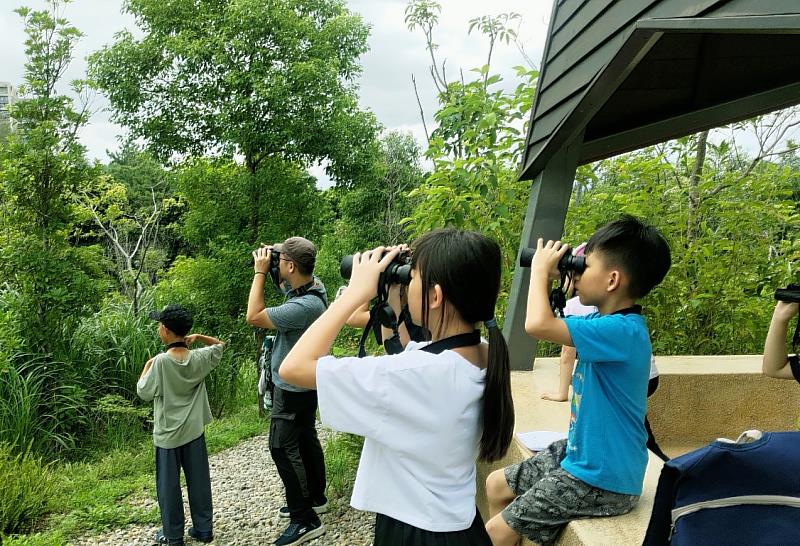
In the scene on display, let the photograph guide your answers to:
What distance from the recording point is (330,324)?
1437 millimetres

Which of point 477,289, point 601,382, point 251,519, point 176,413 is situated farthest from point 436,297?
point 251,519

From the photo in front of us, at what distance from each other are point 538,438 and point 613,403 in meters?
0.78

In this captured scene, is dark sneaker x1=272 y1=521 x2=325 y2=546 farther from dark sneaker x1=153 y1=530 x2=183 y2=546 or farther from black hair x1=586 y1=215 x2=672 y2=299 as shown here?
black hair x1=586 y1=215 x2=672 y2=299

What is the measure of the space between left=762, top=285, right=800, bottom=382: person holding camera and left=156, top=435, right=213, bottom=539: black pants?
2862 mm

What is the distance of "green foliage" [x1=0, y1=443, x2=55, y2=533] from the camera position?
3.99 meters

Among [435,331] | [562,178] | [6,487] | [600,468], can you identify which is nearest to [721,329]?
[562,178]

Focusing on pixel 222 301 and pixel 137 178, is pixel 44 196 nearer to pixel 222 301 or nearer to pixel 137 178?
pixel 222 301

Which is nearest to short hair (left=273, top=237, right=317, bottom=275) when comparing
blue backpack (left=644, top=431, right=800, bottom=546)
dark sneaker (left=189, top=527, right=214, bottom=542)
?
dark sneaker (left=189, top=527, right=214, bottom=542)

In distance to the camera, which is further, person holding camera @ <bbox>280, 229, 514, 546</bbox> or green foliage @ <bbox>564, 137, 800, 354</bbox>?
green foliage @ <bbox>564, 137, 800, 354</bbox>

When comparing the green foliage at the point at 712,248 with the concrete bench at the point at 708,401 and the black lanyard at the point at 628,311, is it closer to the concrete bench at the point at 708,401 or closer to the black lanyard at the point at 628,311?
the concrete bench at the point at 708,401

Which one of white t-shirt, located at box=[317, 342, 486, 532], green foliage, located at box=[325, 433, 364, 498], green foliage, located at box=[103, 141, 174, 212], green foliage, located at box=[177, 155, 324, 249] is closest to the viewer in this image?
white t-shirt, located at box=[317, 342, 486, 532]

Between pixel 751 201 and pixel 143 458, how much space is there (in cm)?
526

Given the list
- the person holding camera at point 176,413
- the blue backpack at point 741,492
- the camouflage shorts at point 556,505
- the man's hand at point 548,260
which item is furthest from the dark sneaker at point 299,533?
the blue backpack at point 741,492

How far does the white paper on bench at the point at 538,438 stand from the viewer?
2.42 metres
